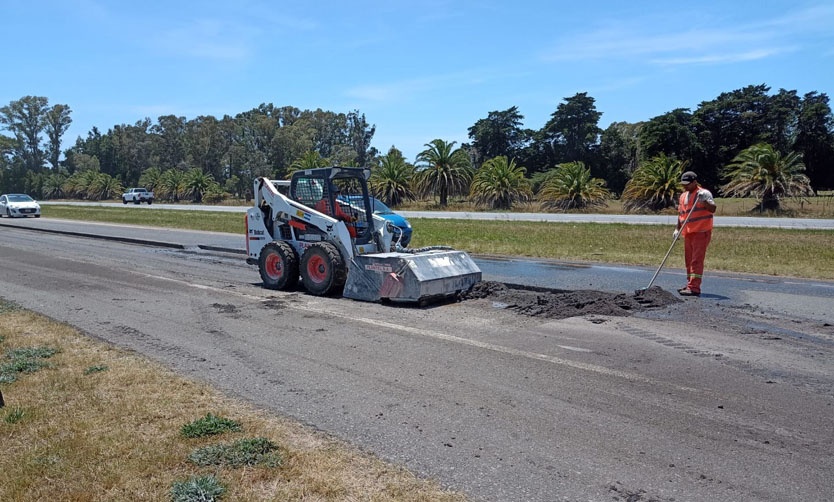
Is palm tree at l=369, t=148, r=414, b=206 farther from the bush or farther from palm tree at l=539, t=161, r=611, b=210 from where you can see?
the bush

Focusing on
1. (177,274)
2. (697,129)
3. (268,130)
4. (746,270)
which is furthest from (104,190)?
(746,270)

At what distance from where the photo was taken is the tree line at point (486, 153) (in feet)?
131

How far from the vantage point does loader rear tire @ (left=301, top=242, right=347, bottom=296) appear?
10039 mm

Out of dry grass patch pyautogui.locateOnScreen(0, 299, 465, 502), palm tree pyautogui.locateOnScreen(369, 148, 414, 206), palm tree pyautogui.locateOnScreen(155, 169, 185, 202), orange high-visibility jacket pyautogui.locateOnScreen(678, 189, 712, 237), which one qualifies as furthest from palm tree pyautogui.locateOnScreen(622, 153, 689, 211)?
palm tree pyautogui.locateOnScreen(155, 169, 185, 202)

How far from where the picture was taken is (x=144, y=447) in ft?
14.0

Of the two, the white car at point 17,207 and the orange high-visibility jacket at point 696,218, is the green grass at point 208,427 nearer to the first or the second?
the orange high-visibility jacket at point 696,218

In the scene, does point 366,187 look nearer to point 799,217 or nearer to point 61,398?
point 61,398

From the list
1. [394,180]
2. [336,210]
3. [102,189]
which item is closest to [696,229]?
[336,210]

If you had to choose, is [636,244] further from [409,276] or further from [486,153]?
[486,153]

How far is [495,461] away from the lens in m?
4.17

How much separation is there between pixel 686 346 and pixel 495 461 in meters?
3.61

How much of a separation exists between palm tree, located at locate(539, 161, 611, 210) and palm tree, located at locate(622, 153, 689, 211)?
2251 millimetres

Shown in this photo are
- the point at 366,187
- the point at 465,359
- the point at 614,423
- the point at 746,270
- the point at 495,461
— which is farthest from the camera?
the point at 746,270

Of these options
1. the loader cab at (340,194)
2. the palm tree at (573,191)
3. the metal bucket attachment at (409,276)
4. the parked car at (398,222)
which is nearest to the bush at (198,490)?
the metal bucket attachment at (409,276)
